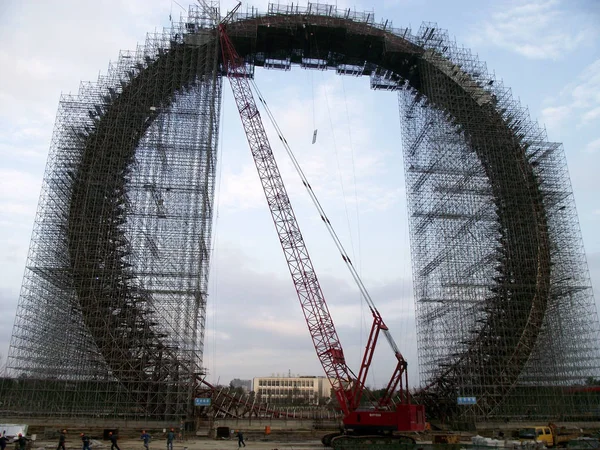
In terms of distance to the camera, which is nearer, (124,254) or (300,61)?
(124,254)

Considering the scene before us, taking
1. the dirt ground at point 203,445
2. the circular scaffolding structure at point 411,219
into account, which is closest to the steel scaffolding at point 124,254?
the circular scaffolding structure at point 411,219

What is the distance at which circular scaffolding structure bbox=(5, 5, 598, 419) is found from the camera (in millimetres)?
37125

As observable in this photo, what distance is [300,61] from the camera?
50969 millimetres

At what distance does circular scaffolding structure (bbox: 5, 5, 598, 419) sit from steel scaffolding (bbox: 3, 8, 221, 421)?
128 mm

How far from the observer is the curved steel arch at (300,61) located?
37.2 metres

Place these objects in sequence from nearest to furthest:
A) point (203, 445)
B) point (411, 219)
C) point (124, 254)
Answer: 1. point (203, 445)
2. point (124, 254)
3. point (411, 219)

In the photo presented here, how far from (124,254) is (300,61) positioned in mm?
25271

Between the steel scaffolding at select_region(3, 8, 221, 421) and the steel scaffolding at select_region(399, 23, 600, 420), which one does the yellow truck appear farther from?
the steel scaffolding at select_region(3, 8, 221, 421)

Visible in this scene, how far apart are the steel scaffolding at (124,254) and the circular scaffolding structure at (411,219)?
0.13 metres

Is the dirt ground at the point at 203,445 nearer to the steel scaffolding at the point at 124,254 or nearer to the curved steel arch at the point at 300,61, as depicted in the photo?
the steel scaffolding at the point at 124,254

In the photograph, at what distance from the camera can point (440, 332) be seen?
139 feet

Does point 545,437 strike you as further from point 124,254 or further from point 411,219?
point 124,254

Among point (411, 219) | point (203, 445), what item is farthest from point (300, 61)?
point (203, 445)

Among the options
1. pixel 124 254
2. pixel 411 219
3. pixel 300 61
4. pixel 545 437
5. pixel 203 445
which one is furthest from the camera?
pixel 300 61
